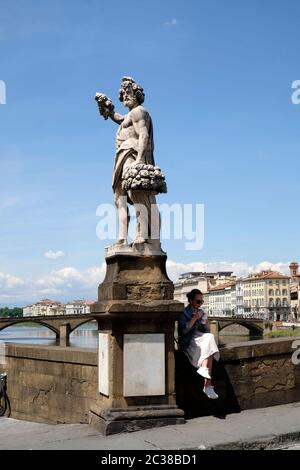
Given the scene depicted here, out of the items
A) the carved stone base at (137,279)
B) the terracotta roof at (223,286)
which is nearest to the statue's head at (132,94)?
the carved stone base at (137,279)

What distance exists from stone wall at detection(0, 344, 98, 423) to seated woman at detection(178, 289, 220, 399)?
1274 millimetres

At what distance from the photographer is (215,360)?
7484mm

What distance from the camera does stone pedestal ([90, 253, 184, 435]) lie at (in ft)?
21.9

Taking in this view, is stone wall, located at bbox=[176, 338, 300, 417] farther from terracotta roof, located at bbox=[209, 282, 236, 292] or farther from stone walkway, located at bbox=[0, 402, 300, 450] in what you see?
terracotta roof, located at bbox=[209, 282, 236, 292]

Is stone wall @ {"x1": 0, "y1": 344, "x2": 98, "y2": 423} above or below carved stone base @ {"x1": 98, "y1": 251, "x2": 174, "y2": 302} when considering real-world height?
below

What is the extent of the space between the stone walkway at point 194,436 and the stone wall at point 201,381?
0.30m

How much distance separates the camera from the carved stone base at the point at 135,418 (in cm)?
649

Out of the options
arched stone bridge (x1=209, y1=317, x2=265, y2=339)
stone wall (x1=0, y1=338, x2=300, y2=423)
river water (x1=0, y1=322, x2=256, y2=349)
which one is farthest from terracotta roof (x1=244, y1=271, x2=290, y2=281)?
stone wall (x1=0, y1=338, x2=300, y2=423)

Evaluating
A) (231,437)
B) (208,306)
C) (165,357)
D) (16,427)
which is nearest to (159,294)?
(165,357)

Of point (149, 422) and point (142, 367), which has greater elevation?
point (142, 367)

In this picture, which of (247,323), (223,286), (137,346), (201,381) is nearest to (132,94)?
(137,346)
